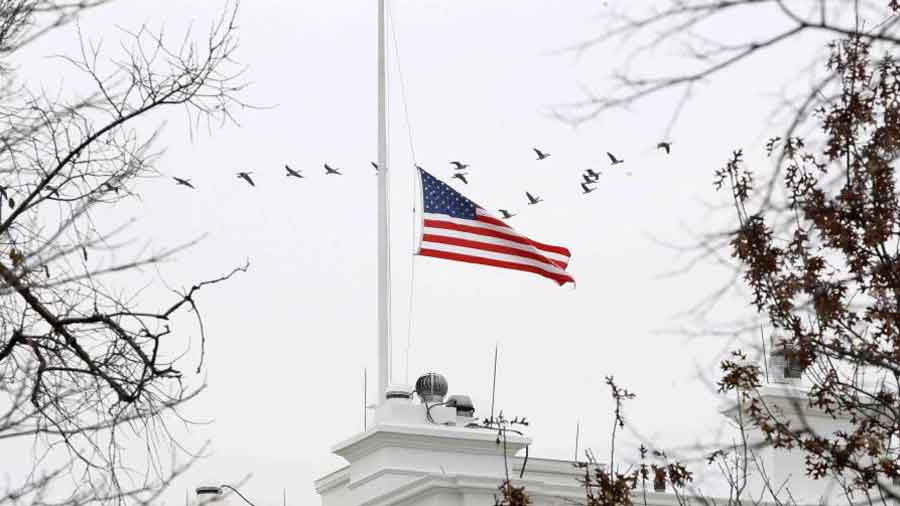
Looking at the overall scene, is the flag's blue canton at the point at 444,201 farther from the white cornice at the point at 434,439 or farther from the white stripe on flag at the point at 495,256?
the white cornice at the point at 434,439

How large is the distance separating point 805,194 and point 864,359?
971 mm

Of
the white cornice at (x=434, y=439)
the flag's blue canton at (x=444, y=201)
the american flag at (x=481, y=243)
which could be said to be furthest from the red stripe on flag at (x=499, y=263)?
the white cornice at (x=434, y=439)

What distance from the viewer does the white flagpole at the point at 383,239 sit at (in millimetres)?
22172

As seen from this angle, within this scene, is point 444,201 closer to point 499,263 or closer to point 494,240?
point 494,240

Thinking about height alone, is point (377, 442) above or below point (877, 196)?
below

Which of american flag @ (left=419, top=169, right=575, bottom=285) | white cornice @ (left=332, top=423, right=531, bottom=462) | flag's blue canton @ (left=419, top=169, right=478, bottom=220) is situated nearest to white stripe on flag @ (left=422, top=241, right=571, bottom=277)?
american flag @ (left=419, top=169, right=575, bottom=285)

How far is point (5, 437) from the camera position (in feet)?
25.2

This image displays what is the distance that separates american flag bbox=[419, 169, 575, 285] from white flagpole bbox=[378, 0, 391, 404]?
4.79 feet

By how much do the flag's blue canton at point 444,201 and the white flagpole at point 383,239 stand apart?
4.85ft

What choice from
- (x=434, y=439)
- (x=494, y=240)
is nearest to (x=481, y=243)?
(x=494, y=240)

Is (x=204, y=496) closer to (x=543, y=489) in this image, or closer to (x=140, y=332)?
(x=543, y=489)

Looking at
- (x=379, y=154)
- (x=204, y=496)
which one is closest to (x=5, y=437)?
(x=204, y=496)

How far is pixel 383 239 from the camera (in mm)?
23281

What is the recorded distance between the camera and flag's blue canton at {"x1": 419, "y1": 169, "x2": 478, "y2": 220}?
71.5ft
